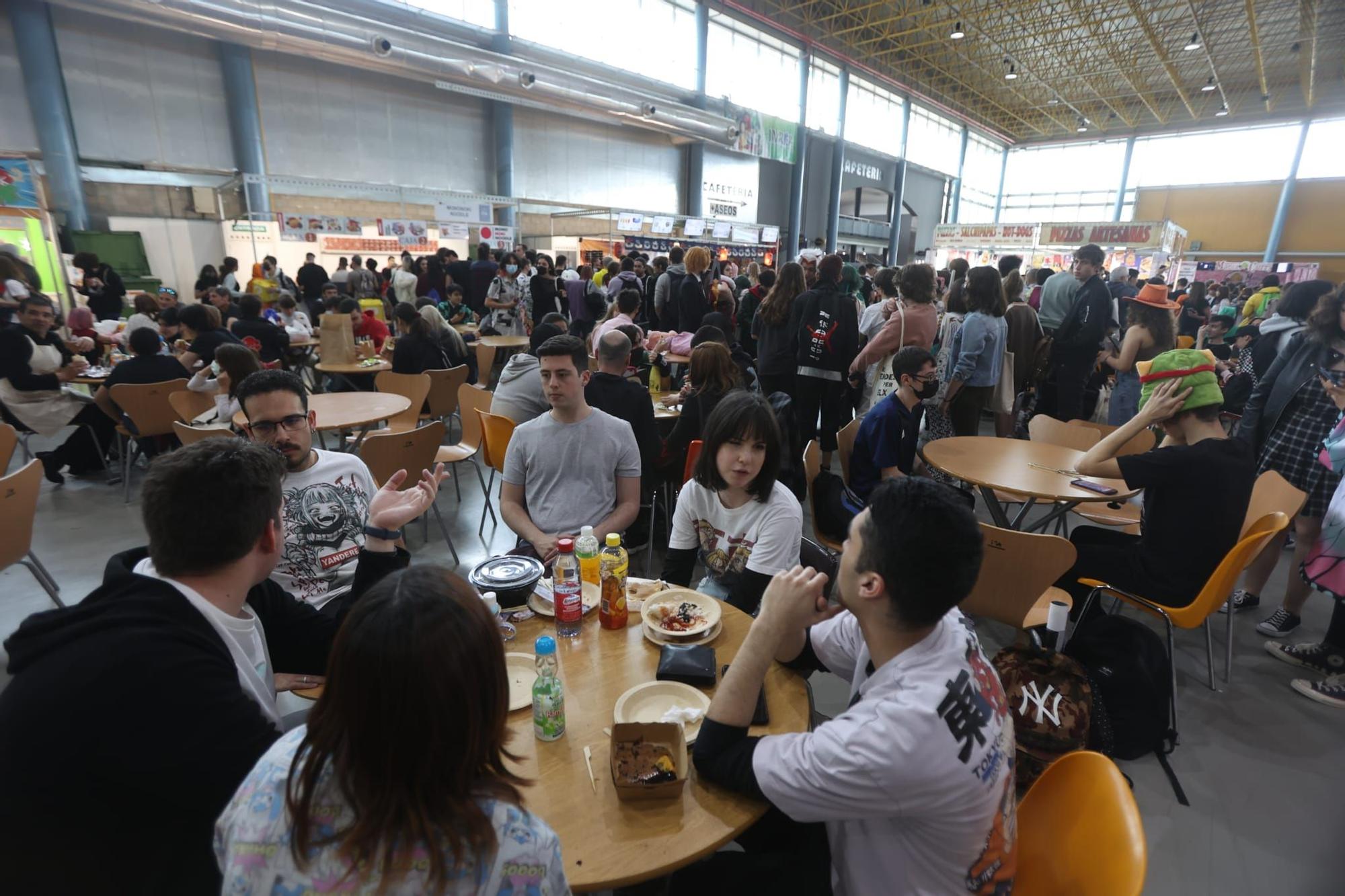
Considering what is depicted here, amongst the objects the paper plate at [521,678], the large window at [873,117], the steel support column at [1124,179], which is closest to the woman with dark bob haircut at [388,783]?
the paper plate at [521,678]

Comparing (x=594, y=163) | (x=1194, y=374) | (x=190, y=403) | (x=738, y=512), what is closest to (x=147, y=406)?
(x=190, y=403)

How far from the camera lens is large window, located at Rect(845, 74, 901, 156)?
18.7 m

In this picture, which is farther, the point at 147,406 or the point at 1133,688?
the point at 147,406

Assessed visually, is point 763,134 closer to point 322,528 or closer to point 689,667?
point 322,528

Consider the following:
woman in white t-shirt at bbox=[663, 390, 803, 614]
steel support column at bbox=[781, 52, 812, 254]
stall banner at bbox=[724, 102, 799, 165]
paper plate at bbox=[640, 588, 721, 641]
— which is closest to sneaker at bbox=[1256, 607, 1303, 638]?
woman in white t-shirt at bbox=[663, 390, 803, 614]

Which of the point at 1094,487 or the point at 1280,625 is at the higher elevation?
the point at 1094,487

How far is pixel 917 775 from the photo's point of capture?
0.96 m

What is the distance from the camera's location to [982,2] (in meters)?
14.7

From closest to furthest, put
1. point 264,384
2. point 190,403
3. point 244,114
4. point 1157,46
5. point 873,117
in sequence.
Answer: point 264,384 → point 190,403 → point 244,114 → point 1157,46 → point 873,117

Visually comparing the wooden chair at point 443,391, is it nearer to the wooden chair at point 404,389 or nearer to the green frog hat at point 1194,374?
the wooden chair at point 404,389

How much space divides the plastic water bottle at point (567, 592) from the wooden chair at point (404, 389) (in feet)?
10.8

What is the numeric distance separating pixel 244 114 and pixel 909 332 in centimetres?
1066

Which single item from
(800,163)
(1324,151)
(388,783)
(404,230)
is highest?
(1324,151)

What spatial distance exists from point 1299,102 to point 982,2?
45.4 ft
